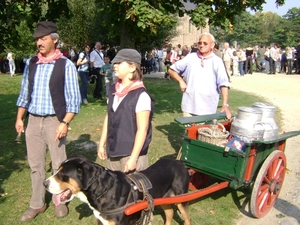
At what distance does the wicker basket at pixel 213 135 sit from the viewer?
4348mm

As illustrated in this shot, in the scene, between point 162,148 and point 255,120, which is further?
point 162,148

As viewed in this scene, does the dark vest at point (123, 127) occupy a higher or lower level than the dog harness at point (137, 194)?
higher

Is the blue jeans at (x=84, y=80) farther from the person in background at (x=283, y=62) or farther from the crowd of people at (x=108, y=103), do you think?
the person in background at (x=283, y=62)

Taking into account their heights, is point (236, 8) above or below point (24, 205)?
above

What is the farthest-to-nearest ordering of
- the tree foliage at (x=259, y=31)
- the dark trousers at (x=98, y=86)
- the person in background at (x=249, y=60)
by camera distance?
the tree foliage at (x=259, y=31) → the person in background at (x=249, y=60) → the dark trousers at (x=98, y=86)

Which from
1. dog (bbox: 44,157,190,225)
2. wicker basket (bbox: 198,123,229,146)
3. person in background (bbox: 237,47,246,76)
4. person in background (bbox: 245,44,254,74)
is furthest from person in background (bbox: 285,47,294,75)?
dog (bbox: 44,157,190,225)

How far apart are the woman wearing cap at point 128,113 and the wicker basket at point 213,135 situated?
1.05 m

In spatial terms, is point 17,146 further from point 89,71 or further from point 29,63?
point 89,71

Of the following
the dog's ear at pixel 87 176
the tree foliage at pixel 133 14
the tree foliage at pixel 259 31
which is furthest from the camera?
the tree foliage at pixel 259 31

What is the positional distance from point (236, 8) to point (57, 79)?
579cm

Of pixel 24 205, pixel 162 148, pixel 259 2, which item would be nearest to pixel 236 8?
pixel 259 2

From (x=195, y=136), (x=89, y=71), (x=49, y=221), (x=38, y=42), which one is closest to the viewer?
(x=38, y=42)

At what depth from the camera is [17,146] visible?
7.11m

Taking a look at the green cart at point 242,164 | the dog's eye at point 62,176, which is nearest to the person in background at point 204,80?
the green cart at point 242,164
